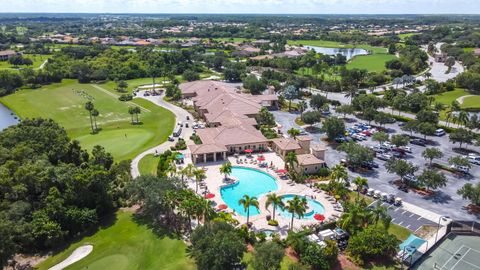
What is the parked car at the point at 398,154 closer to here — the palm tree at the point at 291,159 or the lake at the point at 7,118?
the palm tree at the point at 291,159

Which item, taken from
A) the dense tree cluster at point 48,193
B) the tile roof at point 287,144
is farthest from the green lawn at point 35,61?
the tile roof at point 287,144

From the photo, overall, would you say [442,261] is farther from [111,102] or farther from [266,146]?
[111,102]

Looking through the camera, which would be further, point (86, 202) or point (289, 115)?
point (289, 115)

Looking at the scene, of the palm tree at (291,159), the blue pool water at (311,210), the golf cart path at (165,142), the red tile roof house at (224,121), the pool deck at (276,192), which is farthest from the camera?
the red tile roof house at (224,121)

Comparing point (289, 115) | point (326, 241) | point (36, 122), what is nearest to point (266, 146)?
point (289, 115)

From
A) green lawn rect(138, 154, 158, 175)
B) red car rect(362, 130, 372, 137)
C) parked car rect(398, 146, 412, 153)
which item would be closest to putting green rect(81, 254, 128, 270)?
green lawn rect(138, 154, 158, 175)

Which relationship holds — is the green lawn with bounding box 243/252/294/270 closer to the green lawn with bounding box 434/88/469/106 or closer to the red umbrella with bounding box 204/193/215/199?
the red umbrella with bounding box 204/193/215/199
